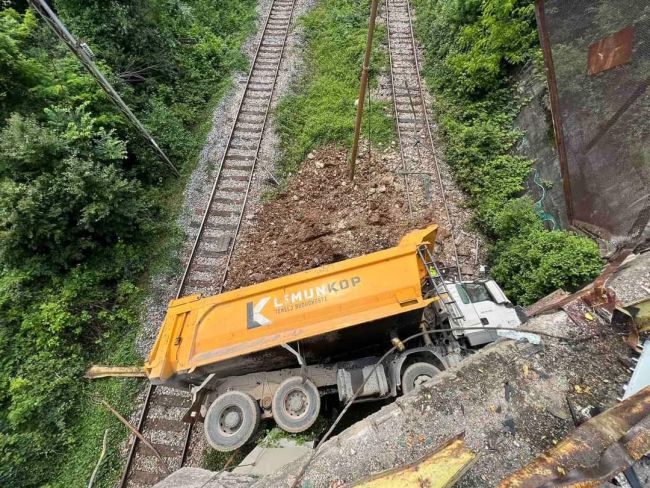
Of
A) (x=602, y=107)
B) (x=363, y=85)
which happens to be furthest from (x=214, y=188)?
(x=602, y=107)

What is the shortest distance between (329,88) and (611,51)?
756cm

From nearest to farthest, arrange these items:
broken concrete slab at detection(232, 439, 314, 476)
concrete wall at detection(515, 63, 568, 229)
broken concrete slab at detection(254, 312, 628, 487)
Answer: broken concrete slab at detection(254, 312, 628, 487)
broken concrete slab at detection(232, 439, 314, 476)
concrete wall at detection(515, 63, 568, 229)

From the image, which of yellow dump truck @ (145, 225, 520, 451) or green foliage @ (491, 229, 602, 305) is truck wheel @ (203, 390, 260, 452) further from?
green foliage @ (491, 229, 602, 305)

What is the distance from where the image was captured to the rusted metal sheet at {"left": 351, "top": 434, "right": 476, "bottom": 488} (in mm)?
2812

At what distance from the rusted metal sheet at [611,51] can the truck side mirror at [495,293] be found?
429cm

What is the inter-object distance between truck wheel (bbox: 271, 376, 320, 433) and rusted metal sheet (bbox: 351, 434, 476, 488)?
7.14 feet

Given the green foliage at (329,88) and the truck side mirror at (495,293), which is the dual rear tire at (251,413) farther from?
the green foliage at (329,88)

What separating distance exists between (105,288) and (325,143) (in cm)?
691

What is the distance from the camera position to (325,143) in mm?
10125

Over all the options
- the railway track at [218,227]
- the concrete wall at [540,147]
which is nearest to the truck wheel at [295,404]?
the railway track at [218,227]

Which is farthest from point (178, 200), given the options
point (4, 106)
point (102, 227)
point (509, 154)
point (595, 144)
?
point (595, 144)

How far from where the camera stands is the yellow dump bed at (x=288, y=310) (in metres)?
4.92

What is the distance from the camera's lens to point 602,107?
19.9 ft

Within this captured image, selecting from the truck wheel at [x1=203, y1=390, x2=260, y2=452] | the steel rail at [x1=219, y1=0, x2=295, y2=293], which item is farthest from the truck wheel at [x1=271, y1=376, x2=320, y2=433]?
the steel rail at [x1=219, y1=0, x2=295, y2=293]
